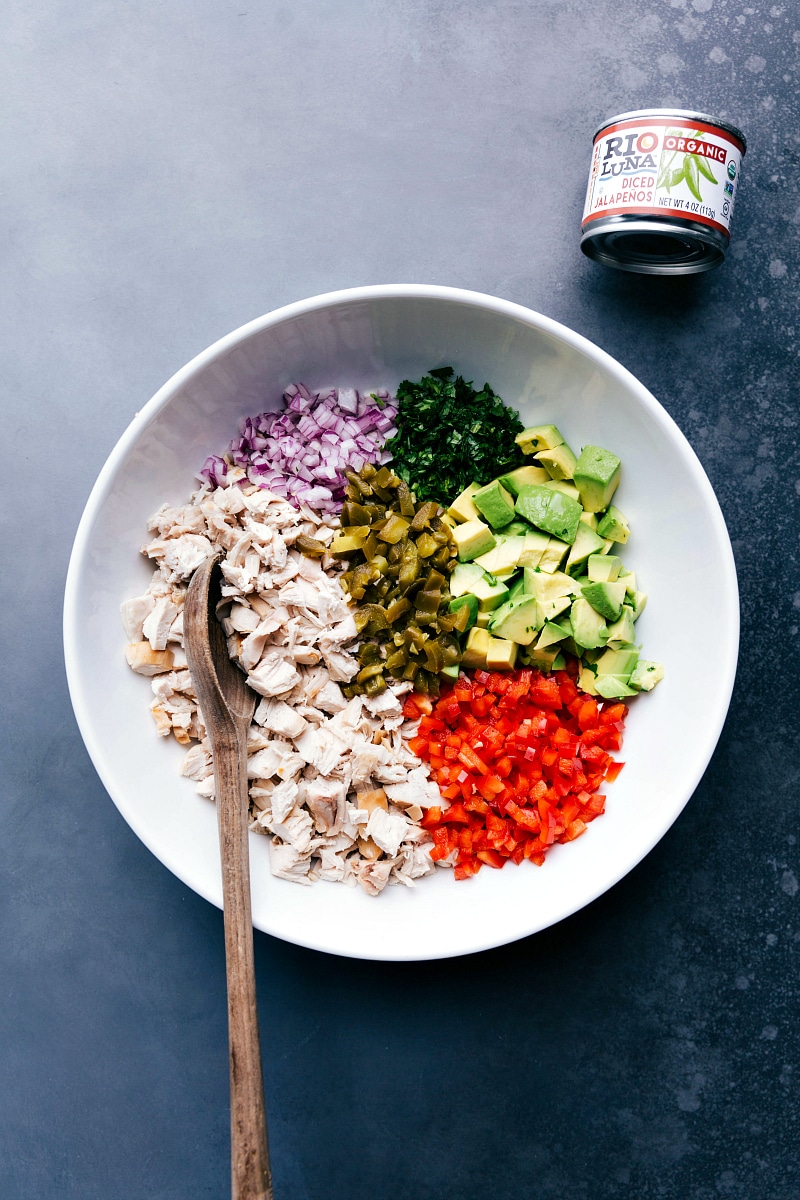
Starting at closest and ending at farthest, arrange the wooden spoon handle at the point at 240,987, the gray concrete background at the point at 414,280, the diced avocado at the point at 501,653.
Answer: the wooden spoon handle at the point at 240,987 < the diced avocado at the point at 501,653 < the gray concrete background at the point at 414,280

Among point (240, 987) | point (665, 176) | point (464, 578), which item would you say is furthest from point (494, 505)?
point (240, 987)

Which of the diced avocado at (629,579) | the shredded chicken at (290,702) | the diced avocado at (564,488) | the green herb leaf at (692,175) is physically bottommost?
the shredded chicken at (290,702)

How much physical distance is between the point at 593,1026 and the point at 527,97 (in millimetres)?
2098

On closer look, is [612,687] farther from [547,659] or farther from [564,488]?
[564,488]

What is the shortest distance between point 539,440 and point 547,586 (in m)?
0.31

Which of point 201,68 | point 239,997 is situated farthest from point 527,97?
point 239,997

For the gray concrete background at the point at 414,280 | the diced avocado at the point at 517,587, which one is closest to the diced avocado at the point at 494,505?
the diced avocado at the point at 517,587

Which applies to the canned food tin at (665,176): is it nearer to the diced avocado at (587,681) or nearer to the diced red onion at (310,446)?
the diced red onion at (310,446)

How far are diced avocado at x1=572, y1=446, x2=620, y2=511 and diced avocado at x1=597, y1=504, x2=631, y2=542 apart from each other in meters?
0.03

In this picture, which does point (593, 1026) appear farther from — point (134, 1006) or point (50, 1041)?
point (50, 1041)

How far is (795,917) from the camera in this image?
1.70 m

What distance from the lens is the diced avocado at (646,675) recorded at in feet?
5.08

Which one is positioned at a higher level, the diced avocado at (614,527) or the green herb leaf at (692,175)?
the green herb leaf at (692,175)

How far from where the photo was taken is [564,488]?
1.58 m
